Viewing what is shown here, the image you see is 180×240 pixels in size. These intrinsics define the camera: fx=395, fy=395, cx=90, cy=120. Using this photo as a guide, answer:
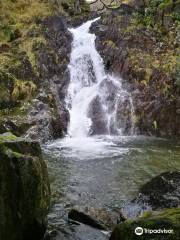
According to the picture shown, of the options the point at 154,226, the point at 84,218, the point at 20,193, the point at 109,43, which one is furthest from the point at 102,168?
the point at 109,43

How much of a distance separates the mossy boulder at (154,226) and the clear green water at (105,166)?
338cm

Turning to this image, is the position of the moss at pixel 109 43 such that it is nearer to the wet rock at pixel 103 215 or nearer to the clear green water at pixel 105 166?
the clear green water at pixel 105 166

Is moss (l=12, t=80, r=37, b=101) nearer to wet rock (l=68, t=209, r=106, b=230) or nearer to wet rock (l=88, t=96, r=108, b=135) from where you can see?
wet rock (l=88, t=96, r=108, b=135)

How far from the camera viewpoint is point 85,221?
8.66m

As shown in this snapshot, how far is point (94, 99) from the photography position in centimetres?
2156

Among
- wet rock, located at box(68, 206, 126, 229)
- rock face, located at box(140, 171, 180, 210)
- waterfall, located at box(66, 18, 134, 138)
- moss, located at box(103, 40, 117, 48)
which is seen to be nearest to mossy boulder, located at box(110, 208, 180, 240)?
wet rock, located at box(68, 206, 126, 229)

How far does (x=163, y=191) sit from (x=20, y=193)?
14.5ft

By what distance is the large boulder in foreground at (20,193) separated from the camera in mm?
6582

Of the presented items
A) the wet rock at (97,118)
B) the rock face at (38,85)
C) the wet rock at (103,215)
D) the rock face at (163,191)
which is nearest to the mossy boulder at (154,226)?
the wet rock at (103,215)

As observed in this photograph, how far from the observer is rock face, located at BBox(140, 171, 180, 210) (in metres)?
9.34

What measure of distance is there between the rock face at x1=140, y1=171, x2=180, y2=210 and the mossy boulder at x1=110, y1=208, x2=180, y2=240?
8.23ft

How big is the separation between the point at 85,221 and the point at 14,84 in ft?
38.0

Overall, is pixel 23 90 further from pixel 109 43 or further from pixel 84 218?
pixel 84 218

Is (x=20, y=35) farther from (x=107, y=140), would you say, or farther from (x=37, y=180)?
(x=37, y=180)
